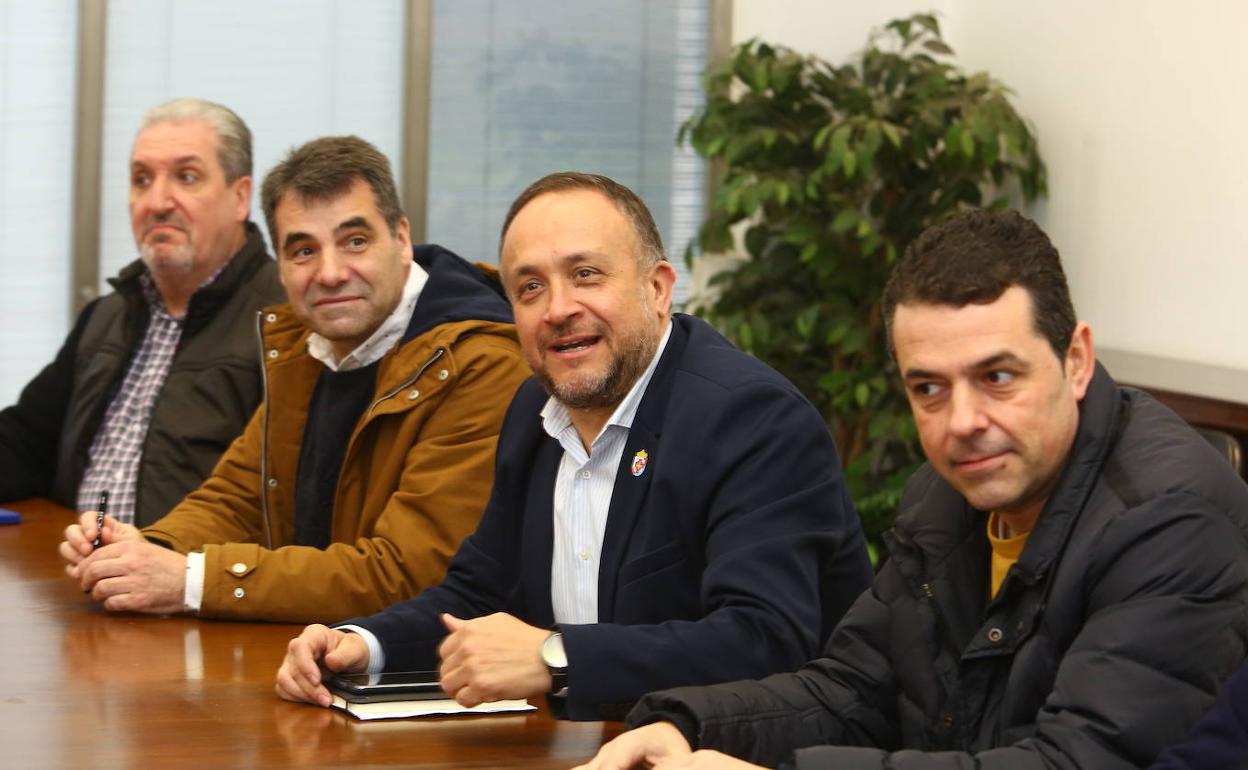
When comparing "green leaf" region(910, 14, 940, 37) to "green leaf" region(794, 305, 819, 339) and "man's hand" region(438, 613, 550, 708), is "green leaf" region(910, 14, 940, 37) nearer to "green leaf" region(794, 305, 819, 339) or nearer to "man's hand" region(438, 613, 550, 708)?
"green leaf" region(794, 305, 819, 339)

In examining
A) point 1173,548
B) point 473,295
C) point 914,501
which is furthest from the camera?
point 473,295

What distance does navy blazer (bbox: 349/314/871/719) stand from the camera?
194cm

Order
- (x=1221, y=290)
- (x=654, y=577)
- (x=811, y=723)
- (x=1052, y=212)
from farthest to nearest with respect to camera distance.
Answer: (x=1052, y=212) < (x=1221, y=290) < (x=654, y=577) < (x=811, y=723)

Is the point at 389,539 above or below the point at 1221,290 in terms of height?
below

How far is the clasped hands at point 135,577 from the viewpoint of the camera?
98.0 inches

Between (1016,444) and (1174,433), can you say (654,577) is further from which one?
(1174,433)

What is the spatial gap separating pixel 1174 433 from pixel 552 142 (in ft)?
13.6

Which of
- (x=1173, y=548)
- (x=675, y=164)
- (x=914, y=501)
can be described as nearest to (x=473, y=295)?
(x=914, y=501)

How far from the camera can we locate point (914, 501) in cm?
200

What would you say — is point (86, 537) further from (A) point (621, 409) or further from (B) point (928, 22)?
(B) point (928, 22)

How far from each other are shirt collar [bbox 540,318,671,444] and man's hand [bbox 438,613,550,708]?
1.39ft

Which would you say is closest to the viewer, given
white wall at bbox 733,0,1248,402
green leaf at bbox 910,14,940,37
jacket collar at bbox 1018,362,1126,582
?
jacket collar at bbox 1018,362,1126,582

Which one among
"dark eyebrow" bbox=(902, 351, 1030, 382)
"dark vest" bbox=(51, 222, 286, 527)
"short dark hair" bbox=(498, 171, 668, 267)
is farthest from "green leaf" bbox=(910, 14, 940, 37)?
"dark eyebrow" bbox=(902, 351, 1030, 382)

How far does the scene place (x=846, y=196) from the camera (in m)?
5.12
